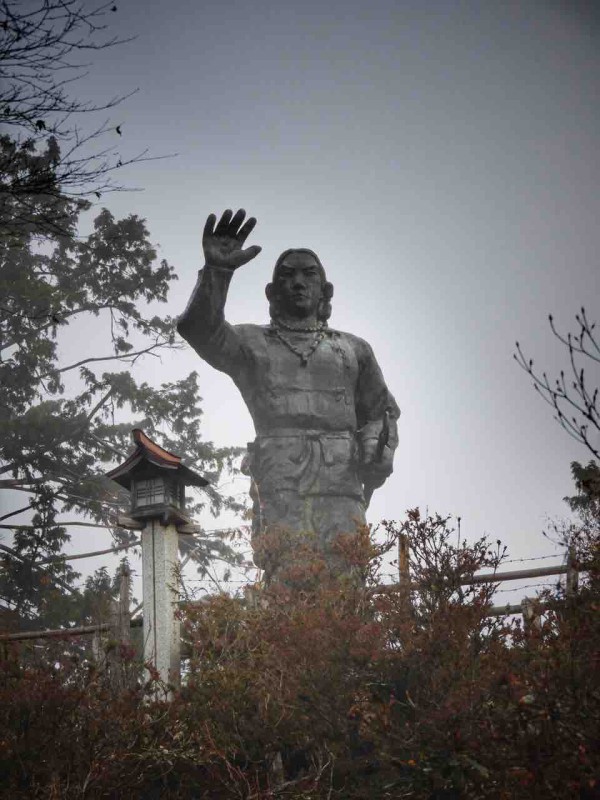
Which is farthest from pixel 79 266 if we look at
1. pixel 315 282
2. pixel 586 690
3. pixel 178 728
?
pixel 586 690

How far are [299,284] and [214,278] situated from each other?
1.25m

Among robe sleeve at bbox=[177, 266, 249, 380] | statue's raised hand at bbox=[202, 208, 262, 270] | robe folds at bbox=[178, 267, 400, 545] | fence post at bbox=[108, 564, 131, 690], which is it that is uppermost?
statue's raised hand at bbox=[202, 208, 262, 270]

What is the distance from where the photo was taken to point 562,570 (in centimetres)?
749

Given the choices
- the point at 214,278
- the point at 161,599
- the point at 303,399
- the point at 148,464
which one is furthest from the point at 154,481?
the point at 303,399

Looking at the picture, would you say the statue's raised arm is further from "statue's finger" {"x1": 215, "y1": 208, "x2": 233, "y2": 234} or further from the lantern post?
the lantern post

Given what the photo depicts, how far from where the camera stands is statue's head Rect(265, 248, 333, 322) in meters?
8.37

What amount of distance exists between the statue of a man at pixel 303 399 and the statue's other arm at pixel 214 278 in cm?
1

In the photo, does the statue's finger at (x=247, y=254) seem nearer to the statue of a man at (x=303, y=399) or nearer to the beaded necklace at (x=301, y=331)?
the statue of a man at (x=303, y=399)

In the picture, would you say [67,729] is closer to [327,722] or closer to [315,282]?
[327,722]

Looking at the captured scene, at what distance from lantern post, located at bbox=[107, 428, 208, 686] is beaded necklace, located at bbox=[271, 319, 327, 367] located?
1.69 metres

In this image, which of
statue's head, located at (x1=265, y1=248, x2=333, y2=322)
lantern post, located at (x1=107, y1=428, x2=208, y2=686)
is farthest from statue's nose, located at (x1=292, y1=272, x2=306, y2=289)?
lantern post, located at (x1=107, y1=428, x2=208, y2=686)

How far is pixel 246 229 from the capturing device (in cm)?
725

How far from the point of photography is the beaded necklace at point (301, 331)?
8.21 m

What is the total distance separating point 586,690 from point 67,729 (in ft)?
9.00
